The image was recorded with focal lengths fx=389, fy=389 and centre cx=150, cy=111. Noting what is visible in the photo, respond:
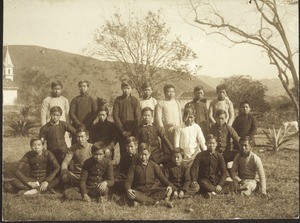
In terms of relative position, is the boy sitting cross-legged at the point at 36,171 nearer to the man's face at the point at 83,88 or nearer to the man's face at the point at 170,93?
the man's face at the point at 83,88

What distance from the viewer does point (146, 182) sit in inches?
170

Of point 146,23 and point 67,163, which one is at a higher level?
point 146,23

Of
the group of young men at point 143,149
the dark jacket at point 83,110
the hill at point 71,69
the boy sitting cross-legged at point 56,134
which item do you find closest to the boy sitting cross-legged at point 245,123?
the group of young men at point 143,149

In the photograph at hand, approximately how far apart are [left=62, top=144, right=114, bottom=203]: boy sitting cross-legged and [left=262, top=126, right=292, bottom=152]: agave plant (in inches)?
78.9

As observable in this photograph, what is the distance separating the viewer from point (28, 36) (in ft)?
15.3

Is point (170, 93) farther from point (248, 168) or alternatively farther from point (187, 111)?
point (248, 168)

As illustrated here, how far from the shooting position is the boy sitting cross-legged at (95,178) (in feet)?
14.1

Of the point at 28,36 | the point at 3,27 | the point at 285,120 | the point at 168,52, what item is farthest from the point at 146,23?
Answer: the point at 285,120

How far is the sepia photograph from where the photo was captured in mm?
4355

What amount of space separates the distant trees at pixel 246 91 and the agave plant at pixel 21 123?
94.1 inches

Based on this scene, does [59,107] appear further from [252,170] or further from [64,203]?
[252,170]

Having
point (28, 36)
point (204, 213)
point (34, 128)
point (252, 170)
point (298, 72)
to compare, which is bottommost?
point (204, 213)

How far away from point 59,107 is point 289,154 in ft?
9.42

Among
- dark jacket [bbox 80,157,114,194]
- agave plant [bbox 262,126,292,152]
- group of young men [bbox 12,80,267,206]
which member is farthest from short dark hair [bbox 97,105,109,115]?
agave plant [bbox 262,126,292,152]
